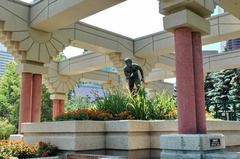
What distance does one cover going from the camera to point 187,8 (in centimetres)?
588

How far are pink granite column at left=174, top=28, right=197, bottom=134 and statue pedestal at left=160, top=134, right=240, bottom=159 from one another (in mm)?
324

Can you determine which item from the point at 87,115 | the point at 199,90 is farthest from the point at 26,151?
the point at 199,90

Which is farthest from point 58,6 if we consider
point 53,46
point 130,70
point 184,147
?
point 184,147

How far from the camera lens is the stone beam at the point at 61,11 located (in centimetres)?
872

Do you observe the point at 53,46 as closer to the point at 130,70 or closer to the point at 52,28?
the point at 52,28

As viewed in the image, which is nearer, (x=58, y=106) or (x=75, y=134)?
(x=75, y=134)

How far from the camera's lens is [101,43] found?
506 inches

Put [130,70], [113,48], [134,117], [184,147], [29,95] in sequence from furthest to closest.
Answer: [113,48]
[29,95]
[130,70]
[134,117]
[184,147]

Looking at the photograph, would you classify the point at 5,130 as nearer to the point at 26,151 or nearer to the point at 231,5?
the point at 26,151

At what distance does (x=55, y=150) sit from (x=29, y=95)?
4323 millimetres

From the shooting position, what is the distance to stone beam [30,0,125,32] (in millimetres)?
8721

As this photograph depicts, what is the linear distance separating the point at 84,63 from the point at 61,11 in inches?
272

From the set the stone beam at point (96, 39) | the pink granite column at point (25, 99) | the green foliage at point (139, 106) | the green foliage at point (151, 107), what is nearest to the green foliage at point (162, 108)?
the green foliage at point (151, 107)

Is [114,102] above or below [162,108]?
above
